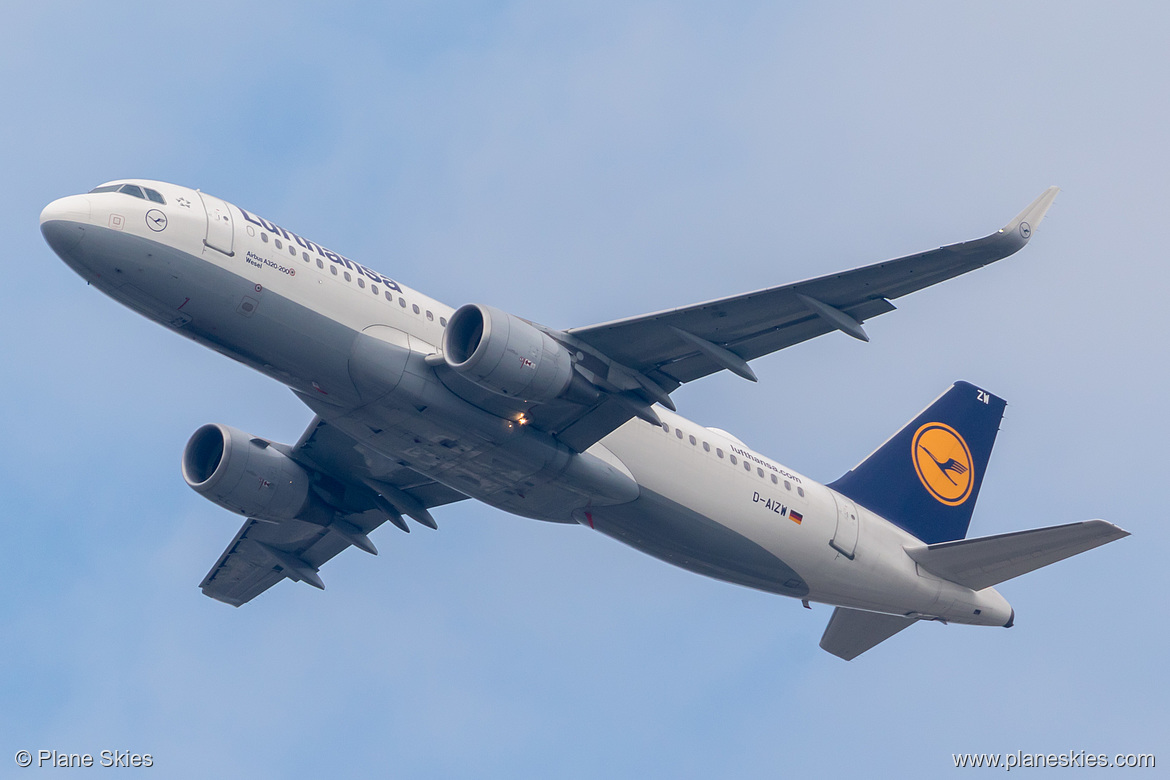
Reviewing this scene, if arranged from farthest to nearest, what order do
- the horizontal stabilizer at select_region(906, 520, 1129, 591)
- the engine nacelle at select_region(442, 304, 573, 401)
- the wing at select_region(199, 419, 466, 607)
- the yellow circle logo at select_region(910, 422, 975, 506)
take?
1. the yellow circle logo at select_region(910, 422, 975, 506)
2. the wing at select_region(199, 419, 466, 607)
3. the horizontal stabilizer at select_region(906, 520, 1129, 591)
4. the engine nacelle at select_region(442, 304, 573, 401)

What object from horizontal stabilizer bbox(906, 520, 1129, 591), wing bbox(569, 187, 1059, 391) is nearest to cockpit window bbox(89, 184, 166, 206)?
wing bbox(569, 187, 1059, 391)

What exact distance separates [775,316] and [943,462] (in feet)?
40.1

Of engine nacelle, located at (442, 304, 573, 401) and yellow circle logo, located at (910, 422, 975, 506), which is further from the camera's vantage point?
yellow circle logo, located at (910, 422, 975, 506)

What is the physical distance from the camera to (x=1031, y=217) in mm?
25031

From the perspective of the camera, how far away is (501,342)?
26.9m

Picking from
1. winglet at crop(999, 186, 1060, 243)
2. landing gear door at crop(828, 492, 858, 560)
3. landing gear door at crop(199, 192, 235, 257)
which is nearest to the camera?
A: winglet at crop(999, 186, 1060, 243)

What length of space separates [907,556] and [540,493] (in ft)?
34.0

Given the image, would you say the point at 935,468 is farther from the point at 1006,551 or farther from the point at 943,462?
the point at 1006,551

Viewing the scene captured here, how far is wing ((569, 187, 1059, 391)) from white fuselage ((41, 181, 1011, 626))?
9.36 feet

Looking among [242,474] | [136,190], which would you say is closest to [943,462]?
[242,474]

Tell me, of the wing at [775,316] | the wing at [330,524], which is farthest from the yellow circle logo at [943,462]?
the wing at [330,524]

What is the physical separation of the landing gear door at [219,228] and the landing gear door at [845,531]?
1630 cm

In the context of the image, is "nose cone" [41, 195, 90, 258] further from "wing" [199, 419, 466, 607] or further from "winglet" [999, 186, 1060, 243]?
"winglet" [999, 186, 1060, 243]

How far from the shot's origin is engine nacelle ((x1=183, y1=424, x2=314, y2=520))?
33125mm
